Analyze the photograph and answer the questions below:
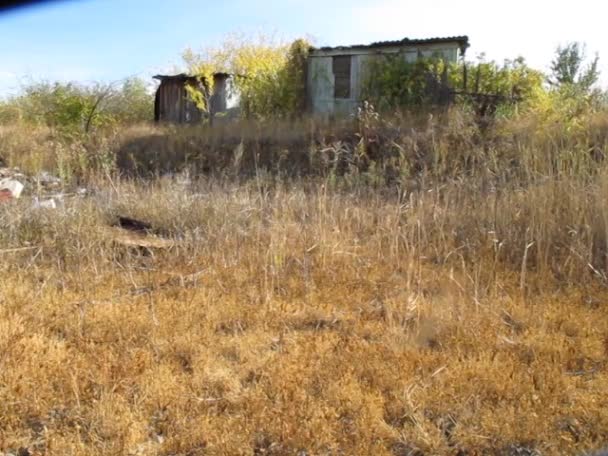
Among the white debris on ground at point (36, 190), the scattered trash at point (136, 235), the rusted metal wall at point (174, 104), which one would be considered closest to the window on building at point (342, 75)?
the rusted metal wall at point (174, 104)

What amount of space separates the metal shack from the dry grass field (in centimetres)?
1096

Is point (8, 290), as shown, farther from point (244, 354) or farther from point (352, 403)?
point (352, 403)

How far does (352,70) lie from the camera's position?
17406mm

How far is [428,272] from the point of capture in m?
4.13

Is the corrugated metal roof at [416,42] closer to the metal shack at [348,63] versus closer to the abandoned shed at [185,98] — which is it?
the metal shack at [348,63]

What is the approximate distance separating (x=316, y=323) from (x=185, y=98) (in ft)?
56.0

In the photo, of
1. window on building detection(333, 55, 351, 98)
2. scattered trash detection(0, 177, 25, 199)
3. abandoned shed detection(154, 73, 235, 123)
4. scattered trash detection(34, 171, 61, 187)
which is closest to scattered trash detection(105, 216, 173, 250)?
scattered trash detection(0, 177, 25, 199)

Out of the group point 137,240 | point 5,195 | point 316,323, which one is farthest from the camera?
point 5,195

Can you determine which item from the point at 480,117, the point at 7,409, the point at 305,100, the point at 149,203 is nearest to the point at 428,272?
the point at 7,409

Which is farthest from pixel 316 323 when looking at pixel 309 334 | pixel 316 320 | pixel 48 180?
pixel 48 180

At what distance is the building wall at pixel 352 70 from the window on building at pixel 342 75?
0.46 feet

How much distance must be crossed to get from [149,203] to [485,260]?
3780 millimetres

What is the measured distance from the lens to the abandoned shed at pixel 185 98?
18.5m

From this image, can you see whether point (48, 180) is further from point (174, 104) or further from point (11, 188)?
point (174, 104)
